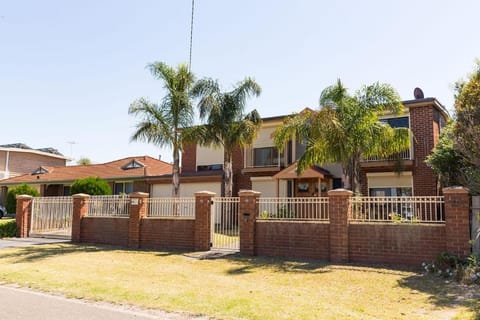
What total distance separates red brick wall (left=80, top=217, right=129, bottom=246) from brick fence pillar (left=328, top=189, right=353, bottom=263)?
26.2ft

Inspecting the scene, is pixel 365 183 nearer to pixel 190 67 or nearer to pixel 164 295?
pixel 190 67

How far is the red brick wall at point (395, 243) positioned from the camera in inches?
390

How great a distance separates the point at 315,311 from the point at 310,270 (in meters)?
3.76

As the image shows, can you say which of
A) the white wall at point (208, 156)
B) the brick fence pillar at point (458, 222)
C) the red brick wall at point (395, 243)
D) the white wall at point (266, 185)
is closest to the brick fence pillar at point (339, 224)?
the red brick wall at point (395, 243)

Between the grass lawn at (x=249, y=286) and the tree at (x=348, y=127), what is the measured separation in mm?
4618

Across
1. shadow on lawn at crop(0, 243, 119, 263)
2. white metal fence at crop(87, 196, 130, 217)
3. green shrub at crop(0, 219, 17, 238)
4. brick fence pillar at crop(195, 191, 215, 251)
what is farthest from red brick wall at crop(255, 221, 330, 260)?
green shrub at crop(0, 219, 17, 238)

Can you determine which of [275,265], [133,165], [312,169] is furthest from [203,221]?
[133,165]

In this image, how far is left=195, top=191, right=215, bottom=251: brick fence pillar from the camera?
13289 mm

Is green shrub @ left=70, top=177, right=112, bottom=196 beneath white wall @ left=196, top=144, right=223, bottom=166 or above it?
beneath

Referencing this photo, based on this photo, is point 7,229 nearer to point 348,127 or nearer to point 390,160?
point 348,127

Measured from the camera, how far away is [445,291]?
775cm

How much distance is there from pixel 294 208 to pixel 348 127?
379 cm

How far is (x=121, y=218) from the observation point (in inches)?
605

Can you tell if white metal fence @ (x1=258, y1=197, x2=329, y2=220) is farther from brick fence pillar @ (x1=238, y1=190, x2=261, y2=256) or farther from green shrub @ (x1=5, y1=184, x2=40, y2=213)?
green shrub @ (x1=5, y1=184, x2=40, y2=213)
